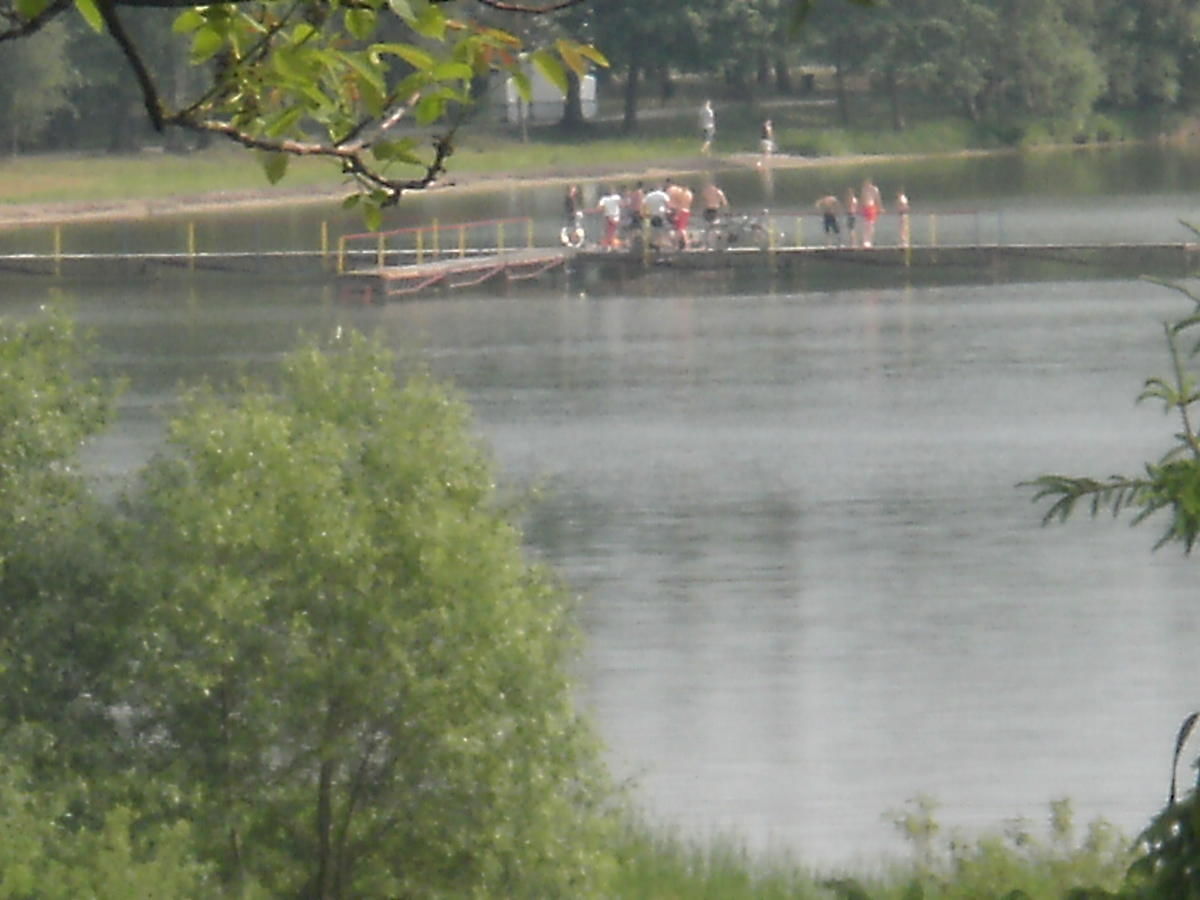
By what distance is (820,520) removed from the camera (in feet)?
72.0

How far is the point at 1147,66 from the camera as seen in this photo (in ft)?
276

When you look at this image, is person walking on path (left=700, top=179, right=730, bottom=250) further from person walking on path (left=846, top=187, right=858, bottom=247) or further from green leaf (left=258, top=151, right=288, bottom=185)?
green leaf (left=258, top=151, right=288, bottom=185)

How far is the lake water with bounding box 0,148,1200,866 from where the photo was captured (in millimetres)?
14734

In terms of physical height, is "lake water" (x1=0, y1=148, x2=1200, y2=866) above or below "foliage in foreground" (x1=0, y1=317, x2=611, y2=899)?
below

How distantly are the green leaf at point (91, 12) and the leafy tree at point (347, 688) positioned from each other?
6952 millimetres

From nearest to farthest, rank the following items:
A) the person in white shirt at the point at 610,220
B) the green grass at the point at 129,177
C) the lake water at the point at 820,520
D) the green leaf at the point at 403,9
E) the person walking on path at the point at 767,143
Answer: the green leaf at the point at 403,9
the lake water at the point at 820,520
the person in white shirt at the point at 610,220
the green grass at the point at 129,177
the person walking on path at the point at 767,143

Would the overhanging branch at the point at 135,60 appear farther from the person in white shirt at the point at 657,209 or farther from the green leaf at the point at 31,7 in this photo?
the person in white shirt at the point at 657,209

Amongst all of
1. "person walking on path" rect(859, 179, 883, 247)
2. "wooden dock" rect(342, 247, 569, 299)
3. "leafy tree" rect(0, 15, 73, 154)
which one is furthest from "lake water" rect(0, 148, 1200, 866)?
"leafy tree" rect(0, 15, 73, 154)

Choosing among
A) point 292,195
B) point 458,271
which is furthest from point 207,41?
point 292,195

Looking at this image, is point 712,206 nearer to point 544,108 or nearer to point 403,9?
point 403,9

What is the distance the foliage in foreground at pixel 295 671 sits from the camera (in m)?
10.5

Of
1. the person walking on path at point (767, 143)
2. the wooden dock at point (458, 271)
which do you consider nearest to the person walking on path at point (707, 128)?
the person walking on path at point (767, 143)

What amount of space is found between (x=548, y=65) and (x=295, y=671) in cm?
677

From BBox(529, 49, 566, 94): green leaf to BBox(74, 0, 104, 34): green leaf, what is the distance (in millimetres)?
748
